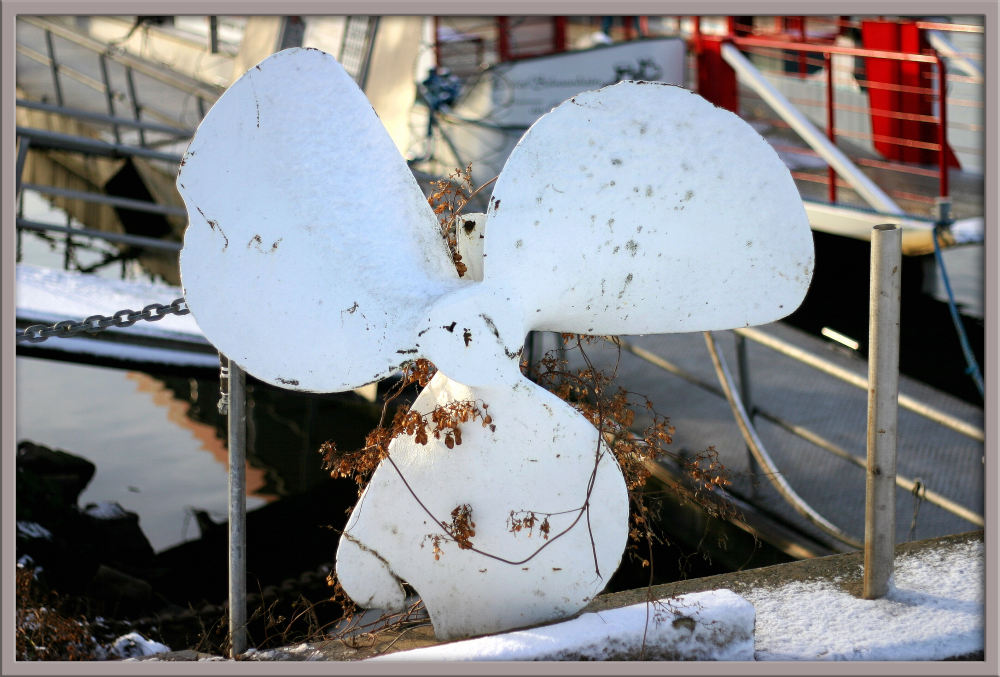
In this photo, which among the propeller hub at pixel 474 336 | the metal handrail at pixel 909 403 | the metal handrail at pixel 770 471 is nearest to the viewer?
the propeller hub at pixel 474 336

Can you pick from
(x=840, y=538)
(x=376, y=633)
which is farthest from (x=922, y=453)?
(x=376, y=633)

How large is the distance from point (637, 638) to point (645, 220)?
0.88 meters

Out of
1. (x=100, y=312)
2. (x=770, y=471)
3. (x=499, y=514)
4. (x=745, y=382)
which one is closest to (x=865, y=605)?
(x=499, y=514)

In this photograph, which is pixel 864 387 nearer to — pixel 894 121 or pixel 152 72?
pixel 894 121

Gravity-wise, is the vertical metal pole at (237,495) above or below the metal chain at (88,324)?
below

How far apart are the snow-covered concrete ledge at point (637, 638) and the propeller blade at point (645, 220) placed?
0.61 meters

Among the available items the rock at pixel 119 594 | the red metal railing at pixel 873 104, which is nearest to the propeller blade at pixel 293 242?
the rock at pixel 119 594

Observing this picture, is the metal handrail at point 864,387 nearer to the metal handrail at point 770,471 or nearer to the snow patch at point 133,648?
the metal handrail at point 770,471

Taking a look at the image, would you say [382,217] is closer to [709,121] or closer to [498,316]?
[498,316]

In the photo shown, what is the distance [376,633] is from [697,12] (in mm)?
1776

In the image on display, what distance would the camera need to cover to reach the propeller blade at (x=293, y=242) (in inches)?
86.7

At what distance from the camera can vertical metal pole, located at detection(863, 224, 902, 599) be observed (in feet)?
8.32

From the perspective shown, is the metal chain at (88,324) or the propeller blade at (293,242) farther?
the metal chain at (88,324)

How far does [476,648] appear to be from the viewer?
2260 millimetres
